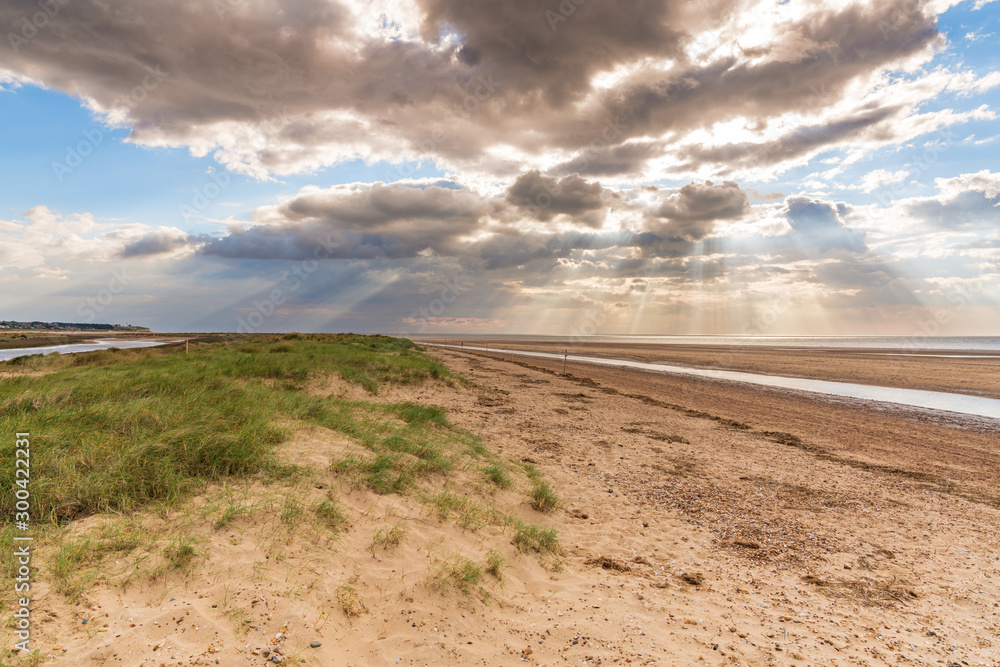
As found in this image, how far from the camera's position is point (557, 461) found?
1059 centimetres

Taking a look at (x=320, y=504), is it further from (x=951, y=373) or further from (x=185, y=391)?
(x=951, y=373)

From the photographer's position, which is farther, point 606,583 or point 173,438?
point 173,438

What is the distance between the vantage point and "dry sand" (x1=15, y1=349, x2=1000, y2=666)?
376 cm

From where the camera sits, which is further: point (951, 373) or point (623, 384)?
point (951, 373)

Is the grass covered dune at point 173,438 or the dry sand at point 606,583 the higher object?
the grass covered dune at point 173,438

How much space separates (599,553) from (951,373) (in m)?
48.3

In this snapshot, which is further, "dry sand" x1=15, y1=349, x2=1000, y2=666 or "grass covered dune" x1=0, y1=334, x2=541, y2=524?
"grass covered dune" x1=0, y1=334, x2=541, y2=524

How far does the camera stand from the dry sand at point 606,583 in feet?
12.3

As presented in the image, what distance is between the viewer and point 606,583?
533cm

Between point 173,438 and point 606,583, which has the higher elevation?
point 173,438

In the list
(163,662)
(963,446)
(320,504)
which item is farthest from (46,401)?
(963,446)

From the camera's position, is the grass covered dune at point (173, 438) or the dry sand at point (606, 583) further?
the grass covered dune at point (173, 438)

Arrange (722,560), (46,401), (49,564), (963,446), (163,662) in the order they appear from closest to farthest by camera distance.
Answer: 1. (163,662)
2. (49,564)
3. (722,560)
4. (46,401)
5. (963,446)

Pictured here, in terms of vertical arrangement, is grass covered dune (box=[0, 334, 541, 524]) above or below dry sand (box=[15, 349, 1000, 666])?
above
